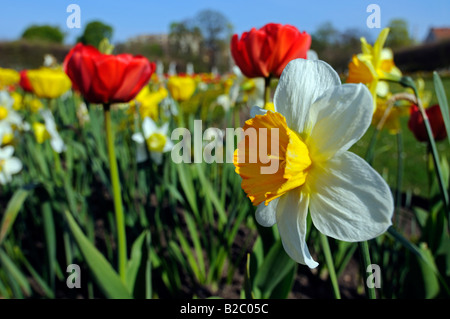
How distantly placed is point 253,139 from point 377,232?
0.23 m

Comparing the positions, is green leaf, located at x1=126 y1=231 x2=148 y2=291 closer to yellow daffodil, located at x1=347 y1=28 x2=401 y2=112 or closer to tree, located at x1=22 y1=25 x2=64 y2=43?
yellow daffodil, located at x1=347 y1=28 x2=401 y2=112

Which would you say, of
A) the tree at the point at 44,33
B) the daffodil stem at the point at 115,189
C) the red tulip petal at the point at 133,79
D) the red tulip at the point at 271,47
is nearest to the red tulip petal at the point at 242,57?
the red tulip at the point at 271,47

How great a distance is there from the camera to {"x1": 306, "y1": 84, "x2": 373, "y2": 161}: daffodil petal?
470mm

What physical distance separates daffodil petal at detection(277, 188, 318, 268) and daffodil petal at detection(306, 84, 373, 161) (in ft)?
0.24

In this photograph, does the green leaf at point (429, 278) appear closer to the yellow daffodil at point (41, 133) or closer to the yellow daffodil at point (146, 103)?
the yellow daffodil at point (146, 103)

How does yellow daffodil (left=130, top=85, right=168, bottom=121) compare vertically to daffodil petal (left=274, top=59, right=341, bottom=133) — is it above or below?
above

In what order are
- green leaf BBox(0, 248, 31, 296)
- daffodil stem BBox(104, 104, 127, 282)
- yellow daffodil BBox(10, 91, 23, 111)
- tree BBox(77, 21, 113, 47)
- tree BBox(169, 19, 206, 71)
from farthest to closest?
1. tree BBox(169, 19, 206, 71)
2. tree BBox(77, 21, 113, 47)
3. yellow daffodil BBox(10, 91, 23, 111)
4. green leaf BBox(0, 248, 31, 296)
5. daffodil stem BBox(104, 104, 127, 282)

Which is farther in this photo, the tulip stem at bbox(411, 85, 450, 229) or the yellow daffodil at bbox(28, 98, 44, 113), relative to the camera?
the yellow daffodil at bbox(28, 98, 44, 113)

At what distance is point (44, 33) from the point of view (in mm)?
23406

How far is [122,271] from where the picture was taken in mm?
1016

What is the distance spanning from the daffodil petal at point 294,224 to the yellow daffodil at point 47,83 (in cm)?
192

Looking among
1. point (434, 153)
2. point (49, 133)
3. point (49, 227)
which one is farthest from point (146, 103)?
point (434, 153)

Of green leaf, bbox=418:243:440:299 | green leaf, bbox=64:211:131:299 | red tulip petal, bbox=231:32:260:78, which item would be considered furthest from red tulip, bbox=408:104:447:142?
green leaf, bbox=64:211:131:299

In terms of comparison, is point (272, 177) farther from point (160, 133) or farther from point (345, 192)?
point (160, 133)
